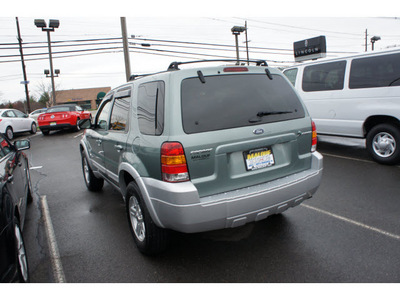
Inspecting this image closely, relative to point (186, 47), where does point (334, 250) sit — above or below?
below

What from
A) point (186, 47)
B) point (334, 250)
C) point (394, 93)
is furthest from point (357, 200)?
point (186, 47)

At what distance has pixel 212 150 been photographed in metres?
2.58

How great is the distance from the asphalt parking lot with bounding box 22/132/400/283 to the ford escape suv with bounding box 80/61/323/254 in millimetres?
355

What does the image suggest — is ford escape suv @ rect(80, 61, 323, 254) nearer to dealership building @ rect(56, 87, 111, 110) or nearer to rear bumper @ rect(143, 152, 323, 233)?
rear bumper @ rect(143, 152, 323, 233)

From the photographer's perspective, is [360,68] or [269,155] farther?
[360,68]

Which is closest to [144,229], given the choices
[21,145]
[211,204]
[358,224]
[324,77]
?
[211,204]

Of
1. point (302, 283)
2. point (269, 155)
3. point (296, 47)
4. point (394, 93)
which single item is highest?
point (296, 47)

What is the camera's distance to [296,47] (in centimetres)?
1248

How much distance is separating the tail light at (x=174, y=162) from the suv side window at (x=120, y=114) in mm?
986

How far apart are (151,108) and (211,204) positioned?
42.1 inches

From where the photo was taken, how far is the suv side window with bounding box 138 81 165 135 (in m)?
2.69

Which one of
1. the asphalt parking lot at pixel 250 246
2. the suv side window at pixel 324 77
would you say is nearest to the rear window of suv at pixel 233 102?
the asphalt parking lot at pixel 250 246

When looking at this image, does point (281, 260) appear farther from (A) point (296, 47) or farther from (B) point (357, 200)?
(A) point (296, 47)

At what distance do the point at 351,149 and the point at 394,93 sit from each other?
2.38 m
